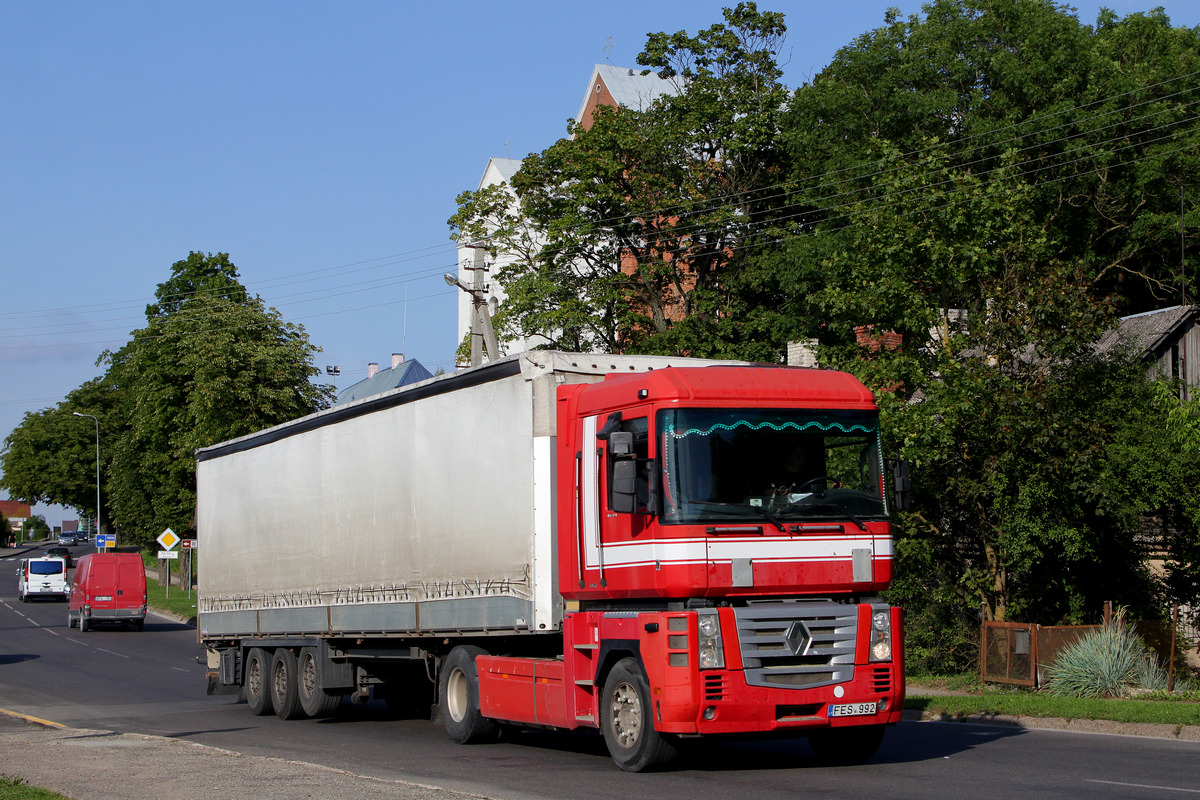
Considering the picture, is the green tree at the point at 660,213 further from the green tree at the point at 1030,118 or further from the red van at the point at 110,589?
the red van at the point at 110,589

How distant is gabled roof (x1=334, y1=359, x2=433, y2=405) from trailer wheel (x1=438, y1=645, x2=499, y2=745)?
2882 inches

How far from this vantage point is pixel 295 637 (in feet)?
58.4

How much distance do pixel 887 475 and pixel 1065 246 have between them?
32.9 m

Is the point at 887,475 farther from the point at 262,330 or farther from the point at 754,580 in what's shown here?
the point at 262,330

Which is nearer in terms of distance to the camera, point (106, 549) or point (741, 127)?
point (741, 127)

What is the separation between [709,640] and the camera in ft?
34.7

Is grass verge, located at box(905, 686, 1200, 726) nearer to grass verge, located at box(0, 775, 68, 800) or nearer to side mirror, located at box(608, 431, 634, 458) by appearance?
side mirror, located at box(608, 431, 634, 458)

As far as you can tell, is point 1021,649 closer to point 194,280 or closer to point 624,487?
point 624,487

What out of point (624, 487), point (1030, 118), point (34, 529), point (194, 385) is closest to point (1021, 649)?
point (624, 487)

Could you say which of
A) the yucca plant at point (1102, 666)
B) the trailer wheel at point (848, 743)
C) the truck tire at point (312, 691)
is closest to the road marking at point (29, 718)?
the truck tire at point (312, 691)

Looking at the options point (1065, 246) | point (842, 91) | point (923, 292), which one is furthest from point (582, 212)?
point (923, 292)

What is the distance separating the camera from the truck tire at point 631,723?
35.6 ft

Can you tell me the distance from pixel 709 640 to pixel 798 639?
799 mm

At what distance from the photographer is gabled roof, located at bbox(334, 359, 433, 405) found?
9119 cm
